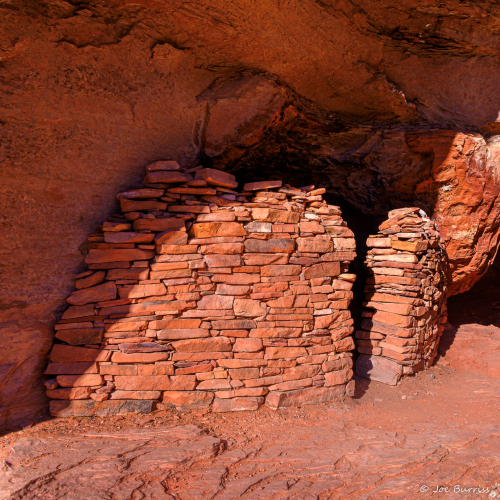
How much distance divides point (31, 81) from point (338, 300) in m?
3.55

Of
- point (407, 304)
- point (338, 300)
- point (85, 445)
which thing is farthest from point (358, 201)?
point (85, 445)

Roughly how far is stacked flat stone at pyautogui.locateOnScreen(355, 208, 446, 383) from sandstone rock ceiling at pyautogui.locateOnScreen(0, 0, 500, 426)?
1.16m

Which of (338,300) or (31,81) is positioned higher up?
(31,81)

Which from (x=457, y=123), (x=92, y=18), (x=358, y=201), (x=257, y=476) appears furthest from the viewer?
(x=358, y=201)

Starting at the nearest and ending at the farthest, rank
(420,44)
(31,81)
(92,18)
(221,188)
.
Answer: (31,81), (92,18), (221,188), (420,44)

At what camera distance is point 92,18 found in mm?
3785

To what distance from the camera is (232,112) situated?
4523 mm

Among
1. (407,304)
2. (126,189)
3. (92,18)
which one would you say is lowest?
(407,304)

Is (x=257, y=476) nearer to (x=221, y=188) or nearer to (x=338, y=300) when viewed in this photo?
(x=338, y=300)

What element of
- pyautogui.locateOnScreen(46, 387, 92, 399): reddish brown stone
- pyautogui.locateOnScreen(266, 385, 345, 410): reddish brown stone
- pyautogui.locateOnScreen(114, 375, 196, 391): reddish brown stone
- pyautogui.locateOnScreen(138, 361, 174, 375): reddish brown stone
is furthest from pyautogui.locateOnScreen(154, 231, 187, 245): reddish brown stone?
pyautogui.locateOnScreen(266, 385, 345, 410): reddish brown stone

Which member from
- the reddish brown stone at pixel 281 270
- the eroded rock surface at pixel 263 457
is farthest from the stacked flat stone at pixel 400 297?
the reddish brown stone at pixel 281 270

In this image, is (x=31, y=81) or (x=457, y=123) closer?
(x=31, y=81)

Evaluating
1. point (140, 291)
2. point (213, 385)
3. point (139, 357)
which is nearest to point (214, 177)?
point (140, 291)

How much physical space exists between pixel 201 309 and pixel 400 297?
102 inches
